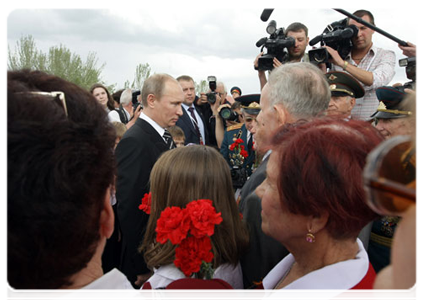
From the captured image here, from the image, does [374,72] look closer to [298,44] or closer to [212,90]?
[298,44]

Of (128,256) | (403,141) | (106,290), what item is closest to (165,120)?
(128,256)

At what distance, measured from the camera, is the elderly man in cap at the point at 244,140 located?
18.4 feet

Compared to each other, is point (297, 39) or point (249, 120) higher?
point (297, 39)

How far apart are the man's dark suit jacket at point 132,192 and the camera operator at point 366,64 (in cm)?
204

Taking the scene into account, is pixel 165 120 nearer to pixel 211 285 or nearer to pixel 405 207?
pixel 211 285

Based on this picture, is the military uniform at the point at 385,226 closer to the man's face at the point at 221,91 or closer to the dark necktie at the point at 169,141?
the dark necktie at the point at 169,141

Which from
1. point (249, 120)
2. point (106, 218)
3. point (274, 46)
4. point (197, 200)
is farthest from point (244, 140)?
point (106, 218)

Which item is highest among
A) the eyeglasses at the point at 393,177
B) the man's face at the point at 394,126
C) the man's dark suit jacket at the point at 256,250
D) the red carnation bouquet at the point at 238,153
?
the eyeglasses at the point at 393,177

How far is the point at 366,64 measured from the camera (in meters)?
4.32

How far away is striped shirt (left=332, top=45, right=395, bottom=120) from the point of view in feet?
13.5

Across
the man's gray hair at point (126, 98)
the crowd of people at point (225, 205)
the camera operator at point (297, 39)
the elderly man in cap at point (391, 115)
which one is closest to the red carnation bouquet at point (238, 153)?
the camera operator at point (297, 39)

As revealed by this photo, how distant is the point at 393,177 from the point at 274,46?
416 cm

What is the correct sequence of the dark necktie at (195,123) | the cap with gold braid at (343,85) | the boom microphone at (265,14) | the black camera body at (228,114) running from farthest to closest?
the dark necktie at (195,123) < the black camera body at (228,114) < the cap with gold braid at (343,85) < the boom microphone at (265,14)

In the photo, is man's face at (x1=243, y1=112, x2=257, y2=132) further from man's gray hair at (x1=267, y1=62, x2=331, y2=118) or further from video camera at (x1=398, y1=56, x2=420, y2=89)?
man's gray hair at (x1=267, y1=62, x2=331, y2=118)
